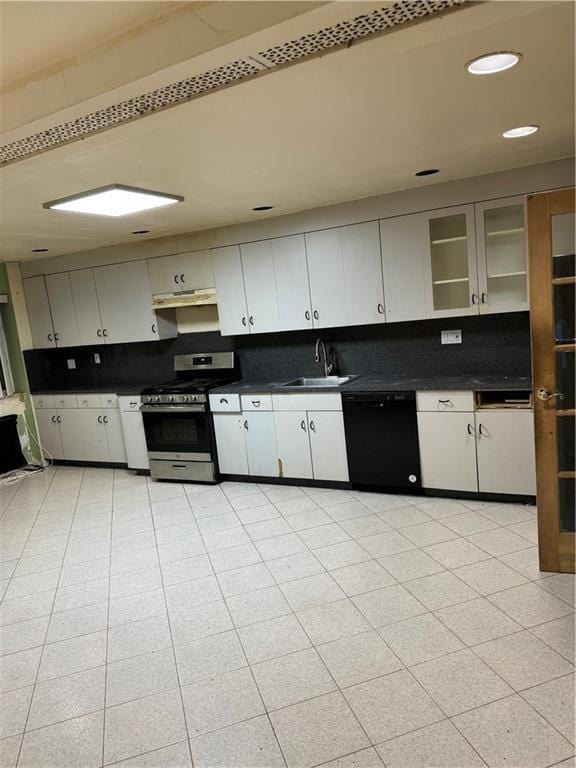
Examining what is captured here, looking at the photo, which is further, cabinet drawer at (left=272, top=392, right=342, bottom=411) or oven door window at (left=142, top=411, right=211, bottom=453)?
oven door window at (left=142, top=411, right=211, bottom=453)

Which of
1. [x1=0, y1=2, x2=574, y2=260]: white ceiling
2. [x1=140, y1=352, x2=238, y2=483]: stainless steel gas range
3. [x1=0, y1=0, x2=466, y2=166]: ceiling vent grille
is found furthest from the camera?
[x1=140, y1=352, x2=238, y2=483]: stainless steel gas range

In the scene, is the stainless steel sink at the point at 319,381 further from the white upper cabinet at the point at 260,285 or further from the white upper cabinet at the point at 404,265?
the white upper cabinet at the point at 404,265

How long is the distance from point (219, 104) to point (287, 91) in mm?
255

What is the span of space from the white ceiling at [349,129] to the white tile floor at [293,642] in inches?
90.2

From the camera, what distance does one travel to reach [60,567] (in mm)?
3584

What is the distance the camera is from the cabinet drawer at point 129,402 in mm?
5383

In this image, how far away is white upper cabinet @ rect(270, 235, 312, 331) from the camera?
14.9 feet

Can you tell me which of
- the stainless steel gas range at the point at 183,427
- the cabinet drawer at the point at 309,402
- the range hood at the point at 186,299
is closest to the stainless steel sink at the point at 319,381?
the cabinet drawer at the point at 309,402

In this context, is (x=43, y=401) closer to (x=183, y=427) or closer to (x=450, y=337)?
(x=183, y=427)

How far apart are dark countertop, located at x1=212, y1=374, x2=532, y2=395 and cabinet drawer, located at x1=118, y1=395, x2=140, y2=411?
99cm

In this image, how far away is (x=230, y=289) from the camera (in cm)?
488

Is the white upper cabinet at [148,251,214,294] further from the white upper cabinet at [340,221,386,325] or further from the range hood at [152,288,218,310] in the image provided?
the white upper cabinet at [340,221,386,325]

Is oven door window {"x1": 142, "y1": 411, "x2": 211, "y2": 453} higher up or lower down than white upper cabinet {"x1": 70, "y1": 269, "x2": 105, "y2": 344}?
lower down

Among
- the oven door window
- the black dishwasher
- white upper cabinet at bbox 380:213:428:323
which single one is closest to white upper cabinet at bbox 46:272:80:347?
the oven door window
